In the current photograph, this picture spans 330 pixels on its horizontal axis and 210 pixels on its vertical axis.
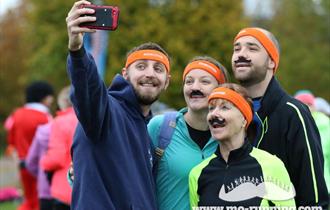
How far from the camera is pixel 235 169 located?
468 centimetres

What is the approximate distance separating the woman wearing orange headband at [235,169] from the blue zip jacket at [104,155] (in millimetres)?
449

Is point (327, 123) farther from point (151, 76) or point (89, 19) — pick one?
point (89, 19)

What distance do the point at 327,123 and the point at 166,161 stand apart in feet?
16.6

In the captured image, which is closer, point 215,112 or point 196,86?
point 215,112

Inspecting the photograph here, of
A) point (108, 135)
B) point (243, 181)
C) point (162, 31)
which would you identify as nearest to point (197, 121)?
point (243, 181)

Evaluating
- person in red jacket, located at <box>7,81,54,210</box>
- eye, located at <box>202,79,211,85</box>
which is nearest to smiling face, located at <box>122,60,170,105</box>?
eye, located at <box>202,79,211,85</box>

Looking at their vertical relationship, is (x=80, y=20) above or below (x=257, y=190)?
above

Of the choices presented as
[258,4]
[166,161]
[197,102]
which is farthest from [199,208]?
[258,4]

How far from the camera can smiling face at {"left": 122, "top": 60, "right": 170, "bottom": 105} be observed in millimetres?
5086

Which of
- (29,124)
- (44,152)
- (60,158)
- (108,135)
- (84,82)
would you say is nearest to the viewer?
(84,82)

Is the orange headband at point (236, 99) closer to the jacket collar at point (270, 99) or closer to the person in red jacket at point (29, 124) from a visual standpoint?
the jacket collar at point (270, 99)

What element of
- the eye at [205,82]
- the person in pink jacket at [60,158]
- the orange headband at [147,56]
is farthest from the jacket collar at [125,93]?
the person in pink jacket at [60,158]

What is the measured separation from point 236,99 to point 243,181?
25.1 inches

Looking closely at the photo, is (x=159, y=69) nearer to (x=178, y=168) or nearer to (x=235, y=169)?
(x=178, y=168)
